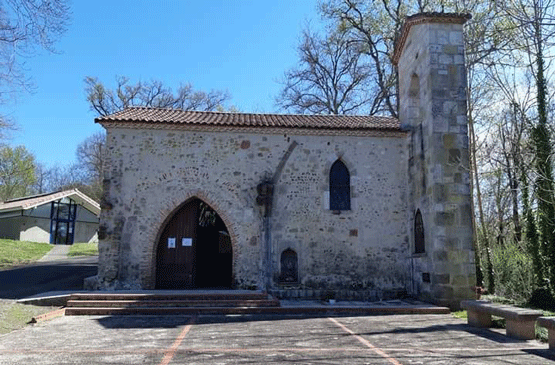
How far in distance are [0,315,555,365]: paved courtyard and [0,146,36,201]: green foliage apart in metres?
32.1

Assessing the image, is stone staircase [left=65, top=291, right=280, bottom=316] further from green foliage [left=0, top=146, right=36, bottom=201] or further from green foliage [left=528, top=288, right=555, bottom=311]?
green foliage [left=0, top=146, right=36, bottom=201]

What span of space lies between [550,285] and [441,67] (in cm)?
588

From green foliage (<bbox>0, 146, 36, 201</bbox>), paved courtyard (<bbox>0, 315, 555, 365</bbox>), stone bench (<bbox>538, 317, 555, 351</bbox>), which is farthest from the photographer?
green foliage (<bbox>0, 146, 36, 201</bbox>)

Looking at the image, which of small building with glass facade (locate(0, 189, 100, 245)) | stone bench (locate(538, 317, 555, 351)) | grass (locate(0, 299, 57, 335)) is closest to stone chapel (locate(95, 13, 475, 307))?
grass (locate(0, 299, 57, 335))

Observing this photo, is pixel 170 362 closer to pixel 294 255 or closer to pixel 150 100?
pixel 294 255

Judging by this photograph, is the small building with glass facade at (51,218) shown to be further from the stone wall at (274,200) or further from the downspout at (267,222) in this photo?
the downspout at (267,222)

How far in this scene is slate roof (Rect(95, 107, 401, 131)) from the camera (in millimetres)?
13109

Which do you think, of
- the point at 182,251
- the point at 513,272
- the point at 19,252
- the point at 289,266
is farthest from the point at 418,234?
the point at 19,252

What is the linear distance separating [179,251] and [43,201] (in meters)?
19.1

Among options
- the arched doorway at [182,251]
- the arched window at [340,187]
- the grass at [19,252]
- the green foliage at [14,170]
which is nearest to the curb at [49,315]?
the arched doorway at [182,251]

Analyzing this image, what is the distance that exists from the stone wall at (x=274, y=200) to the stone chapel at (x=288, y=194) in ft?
0.09

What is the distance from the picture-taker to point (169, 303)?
34.9 ft

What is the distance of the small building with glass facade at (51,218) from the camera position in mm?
28000

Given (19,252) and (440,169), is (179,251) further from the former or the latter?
(19,252)
